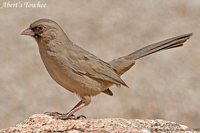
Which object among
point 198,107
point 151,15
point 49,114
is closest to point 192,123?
point 198,107

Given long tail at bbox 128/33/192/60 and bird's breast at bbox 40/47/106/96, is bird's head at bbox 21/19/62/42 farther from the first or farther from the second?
long tail at bbox 128/33/192/60

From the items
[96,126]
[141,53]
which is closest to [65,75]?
[96,126]

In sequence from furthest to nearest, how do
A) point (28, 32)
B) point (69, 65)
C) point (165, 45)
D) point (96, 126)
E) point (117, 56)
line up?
point (117, 56) → point (165, 45) → point (69, 65) → point (28, 32) → point (96, 126)

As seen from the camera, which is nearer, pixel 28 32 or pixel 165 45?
pixel 28 32

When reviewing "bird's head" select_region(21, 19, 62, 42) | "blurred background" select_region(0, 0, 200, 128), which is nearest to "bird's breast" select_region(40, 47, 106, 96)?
"bird's head" select_region(21, 19, 62, 42)

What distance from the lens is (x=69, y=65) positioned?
7.05 m

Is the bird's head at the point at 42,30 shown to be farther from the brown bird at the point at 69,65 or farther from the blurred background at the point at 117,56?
the blurred background at the point at 117,56

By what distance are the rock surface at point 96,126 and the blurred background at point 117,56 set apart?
11.6 ft

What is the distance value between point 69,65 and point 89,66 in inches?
13.5

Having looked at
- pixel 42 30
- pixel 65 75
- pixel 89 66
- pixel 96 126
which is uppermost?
pixel 42 30

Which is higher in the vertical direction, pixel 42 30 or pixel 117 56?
pixel 117 56

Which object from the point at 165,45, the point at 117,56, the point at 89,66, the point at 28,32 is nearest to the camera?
the point at 28,32

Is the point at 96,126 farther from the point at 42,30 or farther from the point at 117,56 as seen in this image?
the point at 117,56

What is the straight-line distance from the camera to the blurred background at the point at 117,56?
10070 mm
